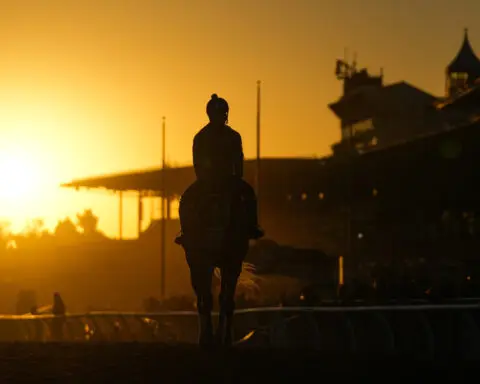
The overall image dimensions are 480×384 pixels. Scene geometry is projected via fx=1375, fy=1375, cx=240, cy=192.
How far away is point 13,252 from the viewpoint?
→ 15088cm

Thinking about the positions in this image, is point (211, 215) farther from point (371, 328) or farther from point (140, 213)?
point (140, 213)

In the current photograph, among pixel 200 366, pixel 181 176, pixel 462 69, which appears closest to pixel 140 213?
pixel 181 176

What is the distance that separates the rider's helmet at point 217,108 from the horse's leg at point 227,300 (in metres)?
1.41

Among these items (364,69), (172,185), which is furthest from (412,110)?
(172,185)

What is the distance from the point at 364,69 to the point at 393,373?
473 ft

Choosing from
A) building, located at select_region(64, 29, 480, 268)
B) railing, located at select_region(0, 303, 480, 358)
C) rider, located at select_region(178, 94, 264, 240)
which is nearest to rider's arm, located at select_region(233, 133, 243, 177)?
rider, located at select_region(178, 94, 264, 240)

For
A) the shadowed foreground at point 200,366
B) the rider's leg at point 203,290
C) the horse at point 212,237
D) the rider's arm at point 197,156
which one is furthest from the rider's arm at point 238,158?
the shadowed foreground at point 200,366

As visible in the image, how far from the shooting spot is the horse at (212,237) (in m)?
12.5

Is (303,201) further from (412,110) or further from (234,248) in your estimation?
(234,248)

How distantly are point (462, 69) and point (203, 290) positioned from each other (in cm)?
12854

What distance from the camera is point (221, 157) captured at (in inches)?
499

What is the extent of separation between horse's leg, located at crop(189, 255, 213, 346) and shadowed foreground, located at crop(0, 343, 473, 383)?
331mm

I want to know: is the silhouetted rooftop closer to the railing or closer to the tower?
the tower

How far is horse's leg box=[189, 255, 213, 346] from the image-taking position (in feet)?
41.6
